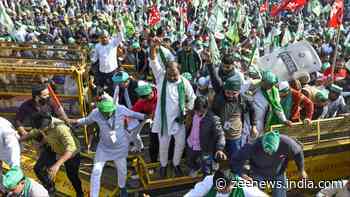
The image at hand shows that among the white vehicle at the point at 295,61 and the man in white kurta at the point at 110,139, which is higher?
the white vehicle at the point at 295,61

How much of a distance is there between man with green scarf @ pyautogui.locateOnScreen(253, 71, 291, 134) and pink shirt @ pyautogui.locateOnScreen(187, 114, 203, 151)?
86cm

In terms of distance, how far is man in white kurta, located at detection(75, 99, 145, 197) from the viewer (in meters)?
6.45

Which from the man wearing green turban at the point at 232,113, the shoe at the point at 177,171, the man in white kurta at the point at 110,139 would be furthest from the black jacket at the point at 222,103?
the shoe at the point at 177,171

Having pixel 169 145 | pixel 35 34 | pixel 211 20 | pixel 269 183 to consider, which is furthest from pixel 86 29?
pixel 269 183

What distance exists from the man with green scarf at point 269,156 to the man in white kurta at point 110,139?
1619 millimetres

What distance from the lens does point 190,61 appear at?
989 cm

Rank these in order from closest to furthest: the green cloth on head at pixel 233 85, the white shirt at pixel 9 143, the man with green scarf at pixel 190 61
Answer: the white shirt at pixel 9 143 → the green cloth on head at pixel 233 85 → the man with green scarf at pixel 190 61

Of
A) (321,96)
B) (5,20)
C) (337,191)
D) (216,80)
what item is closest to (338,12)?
(321,96)

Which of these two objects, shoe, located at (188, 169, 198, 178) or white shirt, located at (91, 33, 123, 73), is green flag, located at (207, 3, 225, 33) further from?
shoe, located at (188, 169, 198, 178)

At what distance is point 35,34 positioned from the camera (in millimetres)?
14477

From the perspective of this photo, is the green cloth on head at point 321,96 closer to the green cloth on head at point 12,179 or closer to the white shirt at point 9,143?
the white shirt at point 9,143

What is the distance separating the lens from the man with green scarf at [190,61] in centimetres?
988

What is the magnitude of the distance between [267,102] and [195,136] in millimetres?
1093

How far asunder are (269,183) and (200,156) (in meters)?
1.03
